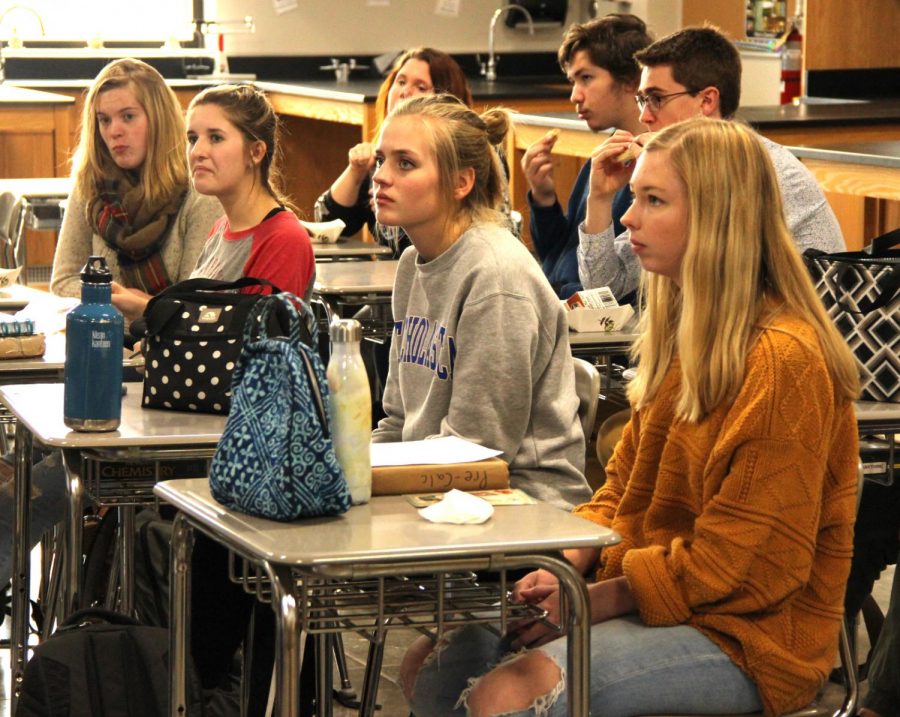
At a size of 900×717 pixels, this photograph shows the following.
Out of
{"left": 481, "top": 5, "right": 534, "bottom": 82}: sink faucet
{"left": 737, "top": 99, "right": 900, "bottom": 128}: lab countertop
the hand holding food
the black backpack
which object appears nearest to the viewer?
the black backpack

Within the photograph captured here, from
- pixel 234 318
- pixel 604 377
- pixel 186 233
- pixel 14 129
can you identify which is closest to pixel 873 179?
pixel 604 377

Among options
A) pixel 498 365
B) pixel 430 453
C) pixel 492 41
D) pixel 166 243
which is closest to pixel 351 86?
pixel 492 41

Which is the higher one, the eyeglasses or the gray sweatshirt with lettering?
the eyeglasses

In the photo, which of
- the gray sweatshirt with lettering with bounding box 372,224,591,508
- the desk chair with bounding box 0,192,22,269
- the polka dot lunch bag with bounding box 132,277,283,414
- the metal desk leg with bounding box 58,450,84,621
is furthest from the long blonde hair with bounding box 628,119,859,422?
the desk chair with bounding box 0,192,22,269

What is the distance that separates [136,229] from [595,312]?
3.95ft

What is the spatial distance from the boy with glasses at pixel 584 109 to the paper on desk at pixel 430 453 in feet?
6.60

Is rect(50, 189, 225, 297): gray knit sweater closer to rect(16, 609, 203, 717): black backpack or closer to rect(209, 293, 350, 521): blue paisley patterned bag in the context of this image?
rect(16, 609, 203, 717): black backpack

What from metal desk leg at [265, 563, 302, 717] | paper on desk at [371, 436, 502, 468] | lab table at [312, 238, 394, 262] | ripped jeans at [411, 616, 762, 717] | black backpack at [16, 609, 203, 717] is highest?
paper on desk at [371, 436, 502, 468]

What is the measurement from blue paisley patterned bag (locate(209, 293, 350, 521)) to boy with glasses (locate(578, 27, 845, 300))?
1.68 m

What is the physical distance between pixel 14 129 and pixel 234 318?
5.66m

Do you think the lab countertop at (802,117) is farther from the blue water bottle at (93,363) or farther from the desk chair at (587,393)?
the blue water bottle at (93,363)

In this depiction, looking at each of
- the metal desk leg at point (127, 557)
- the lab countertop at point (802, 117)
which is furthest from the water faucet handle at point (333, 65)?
the metal desk leg at point (127, 557)

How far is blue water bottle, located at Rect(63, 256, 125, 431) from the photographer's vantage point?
248 cm

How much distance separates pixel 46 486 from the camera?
3.21m
